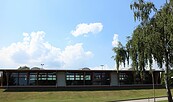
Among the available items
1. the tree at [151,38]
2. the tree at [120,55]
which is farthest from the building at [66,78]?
the tree at [151,38]

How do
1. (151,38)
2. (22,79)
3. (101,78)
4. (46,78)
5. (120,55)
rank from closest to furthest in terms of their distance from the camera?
1. (151,38)
2. (120,55)
3. (22,79)
4. (46,78)
5. (101,78)

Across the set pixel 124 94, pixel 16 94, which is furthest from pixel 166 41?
pixel 16 94

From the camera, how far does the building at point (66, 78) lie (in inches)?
2119

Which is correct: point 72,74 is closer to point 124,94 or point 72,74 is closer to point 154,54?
point 124,94

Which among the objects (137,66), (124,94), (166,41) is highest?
(166,41)

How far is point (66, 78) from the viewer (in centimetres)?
5591

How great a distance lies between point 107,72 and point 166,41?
34301 mm

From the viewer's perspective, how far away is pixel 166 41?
938 inches

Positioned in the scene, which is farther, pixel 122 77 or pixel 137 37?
pixel 122 77

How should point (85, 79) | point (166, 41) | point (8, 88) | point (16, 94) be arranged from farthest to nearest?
point (85, 79) → point (8, 88) → point (16, 94) → point (166, 41)

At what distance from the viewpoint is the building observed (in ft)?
177

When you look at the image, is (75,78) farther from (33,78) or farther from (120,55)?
(120,55)

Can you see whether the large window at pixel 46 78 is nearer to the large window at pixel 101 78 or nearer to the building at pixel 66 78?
the building at pixel 66 78

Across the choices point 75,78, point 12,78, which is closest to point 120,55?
point 75,78
